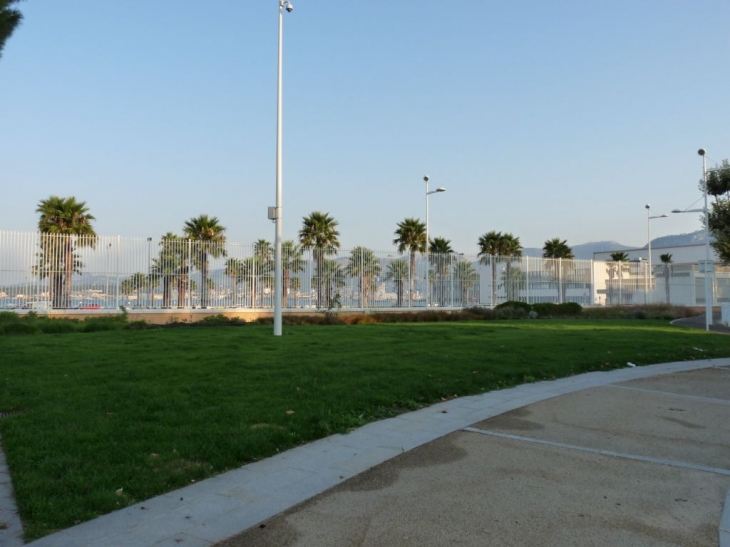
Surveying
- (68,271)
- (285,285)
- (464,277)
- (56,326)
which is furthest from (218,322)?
(464,277)

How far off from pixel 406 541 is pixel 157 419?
3620mm

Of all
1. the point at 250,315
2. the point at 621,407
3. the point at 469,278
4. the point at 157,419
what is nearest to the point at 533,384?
the point at 621,407

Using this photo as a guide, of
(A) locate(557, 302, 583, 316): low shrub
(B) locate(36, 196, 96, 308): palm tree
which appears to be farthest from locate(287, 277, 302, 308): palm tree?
(A) locate(557, 302, 583, 316): low shrub

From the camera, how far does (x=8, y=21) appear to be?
5.97m

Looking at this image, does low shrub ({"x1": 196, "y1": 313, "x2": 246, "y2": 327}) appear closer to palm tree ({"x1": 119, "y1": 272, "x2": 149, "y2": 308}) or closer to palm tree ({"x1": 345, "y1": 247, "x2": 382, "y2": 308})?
palm tree ({"x1": 119, "y1": 272, "x2": 149, "y2": 308})

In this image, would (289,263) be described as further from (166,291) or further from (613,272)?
(613,272)

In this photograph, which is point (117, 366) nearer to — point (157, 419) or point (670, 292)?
point (157, 419)

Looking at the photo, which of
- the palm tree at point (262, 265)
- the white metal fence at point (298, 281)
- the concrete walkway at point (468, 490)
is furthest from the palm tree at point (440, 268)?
the concrete walkway at point (468, 490)

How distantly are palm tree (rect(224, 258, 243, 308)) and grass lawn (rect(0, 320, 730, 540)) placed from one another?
1045 centimetres

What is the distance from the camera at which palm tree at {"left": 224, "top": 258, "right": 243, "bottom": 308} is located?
25.6m

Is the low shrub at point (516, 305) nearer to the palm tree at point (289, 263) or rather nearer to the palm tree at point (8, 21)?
the palm tree at point (289, 263)

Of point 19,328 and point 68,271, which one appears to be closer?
point 19,328

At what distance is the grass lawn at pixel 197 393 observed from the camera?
4605 mm

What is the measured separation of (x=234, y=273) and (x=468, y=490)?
22.2 metres
